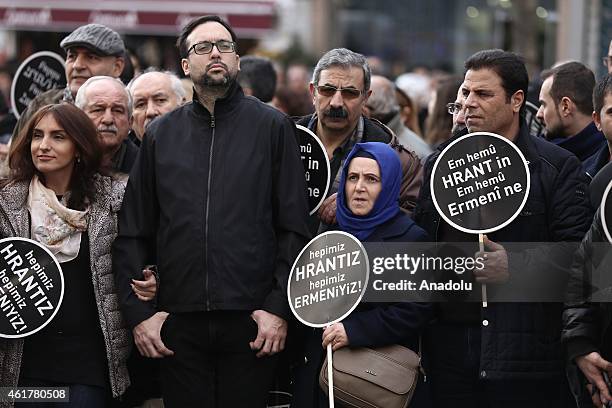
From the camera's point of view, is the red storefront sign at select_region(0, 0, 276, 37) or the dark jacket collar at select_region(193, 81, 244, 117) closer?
the dark jacket collar at select_region(193, 81, 244, 117)

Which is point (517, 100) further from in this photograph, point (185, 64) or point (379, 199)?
point (185, 64)

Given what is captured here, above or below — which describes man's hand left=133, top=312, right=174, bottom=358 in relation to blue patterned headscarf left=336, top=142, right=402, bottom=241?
below

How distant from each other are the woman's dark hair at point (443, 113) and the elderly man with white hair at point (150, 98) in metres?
2.04

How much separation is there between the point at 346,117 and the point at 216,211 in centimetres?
101

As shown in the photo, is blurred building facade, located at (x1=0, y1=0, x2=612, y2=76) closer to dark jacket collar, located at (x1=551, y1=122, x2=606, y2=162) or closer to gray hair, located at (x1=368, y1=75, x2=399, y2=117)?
gray hair, located at (x1=368, y1=75, x2=399, y2=117)

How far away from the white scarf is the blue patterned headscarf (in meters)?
1.21

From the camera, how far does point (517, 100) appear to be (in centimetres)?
611

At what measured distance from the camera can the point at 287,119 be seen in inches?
242

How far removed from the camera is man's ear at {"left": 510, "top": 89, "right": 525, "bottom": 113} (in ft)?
20.0

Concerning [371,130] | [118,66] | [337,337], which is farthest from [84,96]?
[337,337]

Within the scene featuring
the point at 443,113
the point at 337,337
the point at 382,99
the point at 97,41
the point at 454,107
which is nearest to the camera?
the point at 337,337

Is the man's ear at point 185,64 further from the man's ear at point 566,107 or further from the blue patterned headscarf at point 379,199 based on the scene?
the man's ear at point 566,107

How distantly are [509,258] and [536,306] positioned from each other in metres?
0.25

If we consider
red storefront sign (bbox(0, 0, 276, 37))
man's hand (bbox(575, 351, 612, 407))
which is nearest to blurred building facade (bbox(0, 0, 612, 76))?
red storefront sign (bbox(0, 0, 276, 37))
